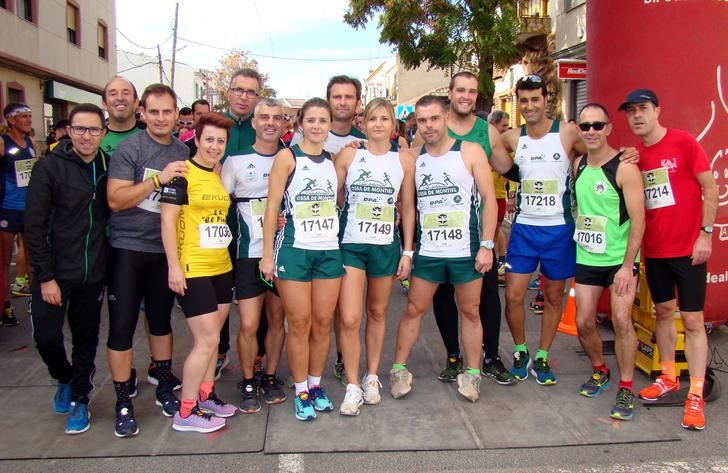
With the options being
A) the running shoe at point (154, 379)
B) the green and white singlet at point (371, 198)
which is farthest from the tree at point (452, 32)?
the running shoe at point (154, 379)

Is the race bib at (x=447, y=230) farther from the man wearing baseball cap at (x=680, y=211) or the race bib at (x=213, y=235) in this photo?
the race bib at (x=213, y=235)

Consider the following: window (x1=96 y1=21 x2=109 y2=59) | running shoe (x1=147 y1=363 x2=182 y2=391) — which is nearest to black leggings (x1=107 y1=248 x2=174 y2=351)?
running shoe (x1=147 y1=363 x2=182 y2=391)

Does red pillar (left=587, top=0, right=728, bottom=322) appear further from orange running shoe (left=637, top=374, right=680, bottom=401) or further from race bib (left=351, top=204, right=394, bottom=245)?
race bib (left=351, top=204, right=394, bottom=245)

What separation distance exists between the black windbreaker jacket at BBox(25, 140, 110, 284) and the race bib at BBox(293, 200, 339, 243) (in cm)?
119

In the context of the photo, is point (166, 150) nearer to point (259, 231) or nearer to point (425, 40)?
point (259, 231)

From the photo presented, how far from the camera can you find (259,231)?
13.7ft

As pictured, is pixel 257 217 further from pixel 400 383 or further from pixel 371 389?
pixel 400 383

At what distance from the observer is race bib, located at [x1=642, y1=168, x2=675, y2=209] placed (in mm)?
4137

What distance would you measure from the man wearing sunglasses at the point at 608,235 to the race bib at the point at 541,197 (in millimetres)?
167

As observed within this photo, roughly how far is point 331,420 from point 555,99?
53.5 feet

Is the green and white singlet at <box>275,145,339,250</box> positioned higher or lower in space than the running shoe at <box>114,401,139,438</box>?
higher

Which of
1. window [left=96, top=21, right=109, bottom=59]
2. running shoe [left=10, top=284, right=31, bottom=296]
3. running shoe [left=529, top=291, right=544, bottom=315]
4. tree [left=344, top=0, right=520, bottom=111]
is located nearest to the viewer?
running shoe [left=529, top=291, right=544, bottom=315]

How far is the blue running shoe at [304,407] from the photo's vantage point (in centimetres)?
397

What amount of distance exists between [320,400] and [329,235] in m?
1.09
